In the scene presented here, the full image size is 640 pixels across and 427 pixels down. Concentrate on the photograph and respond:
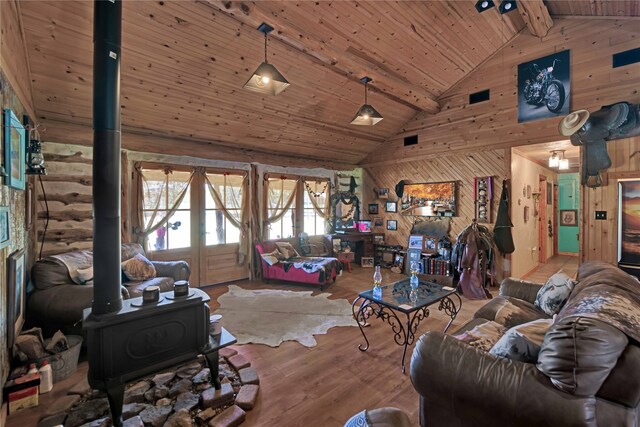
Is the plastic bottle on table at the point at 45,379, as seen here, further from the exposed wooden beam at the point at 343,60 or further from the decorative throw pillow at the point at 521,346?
the exposed wooden beam at the point at 343,60

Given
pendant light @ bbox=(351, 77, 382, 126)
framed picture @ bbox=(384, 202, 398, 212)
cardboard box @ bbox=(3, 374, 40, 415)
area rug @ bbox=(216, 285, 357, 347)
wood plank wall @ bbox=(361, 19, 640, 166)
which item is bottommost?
area rug @ bbox=(216, 285, 357, 347)

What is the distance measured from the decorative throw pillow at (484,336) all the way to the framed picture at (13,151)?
3398 mm

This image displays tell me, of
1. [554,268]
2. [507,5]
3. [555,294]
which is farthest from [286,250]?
[554,268]

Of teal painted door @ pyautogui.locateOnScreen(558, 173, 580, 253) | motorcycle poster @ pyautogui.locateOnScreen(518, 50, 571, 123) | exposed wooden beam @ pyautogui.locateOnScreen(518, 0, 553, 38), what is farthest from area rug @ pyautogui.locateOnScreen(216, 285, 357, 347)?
teal painted door @ pyautogui.locateOnScreen(558, 173, 580, 253)

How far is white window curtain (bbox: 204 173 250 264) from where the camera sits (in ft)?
18.6

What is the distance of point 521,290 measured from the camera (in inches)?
118

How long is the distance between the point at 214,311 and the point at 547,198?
8.26 meters

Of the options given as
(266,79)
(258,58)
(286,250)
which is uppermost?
(258,58)

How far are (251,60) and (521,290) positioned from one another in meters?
4.20

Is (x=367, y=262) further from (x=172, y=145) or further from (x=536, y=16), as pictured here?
(x=536, y=16)

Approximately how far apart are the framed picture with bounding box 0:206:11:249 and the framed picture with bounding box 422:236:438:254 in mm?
5926

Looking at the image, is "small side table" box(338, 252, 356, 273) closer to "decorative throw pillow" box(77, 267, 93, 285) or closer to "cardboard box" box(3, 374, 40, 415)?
"decorative throw pillow" box(77, 267, 93, 285)

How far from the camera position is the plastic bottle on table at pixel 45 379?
236 centimetres

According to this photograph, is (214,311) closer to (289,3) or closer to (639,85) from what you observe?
(289,3)
